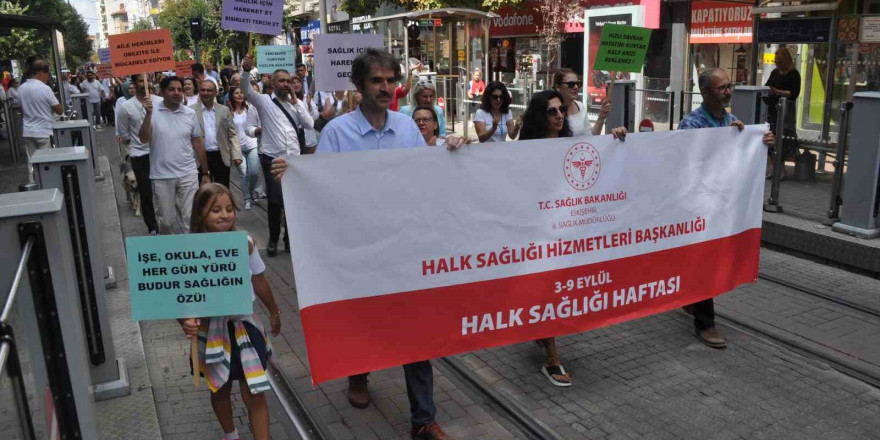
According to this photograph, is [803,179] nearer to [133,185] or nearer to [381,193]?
[381,193]

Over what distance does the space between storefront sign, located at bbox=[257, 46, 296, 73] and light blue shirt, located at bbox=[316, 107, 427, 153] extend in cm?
785

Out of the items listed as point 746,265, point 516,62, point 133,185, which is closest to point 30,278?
point 746,265

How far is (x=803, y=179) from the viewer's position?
952cm

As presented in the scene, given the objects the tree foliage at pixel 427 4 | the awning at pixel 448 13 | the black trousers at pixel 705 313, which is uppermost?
the tree foliage at pixel 427 4

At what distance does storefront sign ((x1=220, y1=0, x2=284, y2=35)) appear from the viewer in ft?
36.3

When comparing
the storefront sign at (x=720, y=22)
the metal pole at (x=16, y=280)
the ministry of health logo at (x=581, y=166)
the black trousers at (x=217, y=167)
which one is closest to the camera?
the metal pole at (x=16, y=280)

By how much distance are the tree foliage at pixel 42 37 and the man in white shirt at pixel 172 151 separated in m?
11.0

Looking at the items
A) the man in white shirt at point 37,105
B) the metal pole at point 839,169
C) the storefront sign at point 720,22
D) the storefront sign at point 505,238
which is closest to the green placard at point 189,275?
the storefront sign at point 505,238

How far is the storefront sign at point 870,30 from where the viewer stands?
12.0 m

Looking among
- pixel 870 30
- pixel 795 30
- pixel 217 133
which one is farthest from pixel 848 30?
pixel 217 133

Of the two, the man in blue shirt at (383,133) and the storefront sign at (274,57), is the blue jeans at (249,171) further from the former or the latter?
the man in blue shirt at (383,133)

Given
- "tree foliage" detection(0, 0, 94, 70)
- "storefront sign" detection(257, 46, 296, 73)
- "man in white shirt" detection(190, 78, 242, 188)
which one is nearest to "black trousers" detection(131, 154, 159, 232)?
"man in white shirt" detection(190, 78, 242, 188)

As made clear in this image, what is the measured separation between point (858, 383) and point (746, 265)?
3.47 ft

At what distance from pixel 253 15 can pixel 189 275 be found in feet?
27.8
